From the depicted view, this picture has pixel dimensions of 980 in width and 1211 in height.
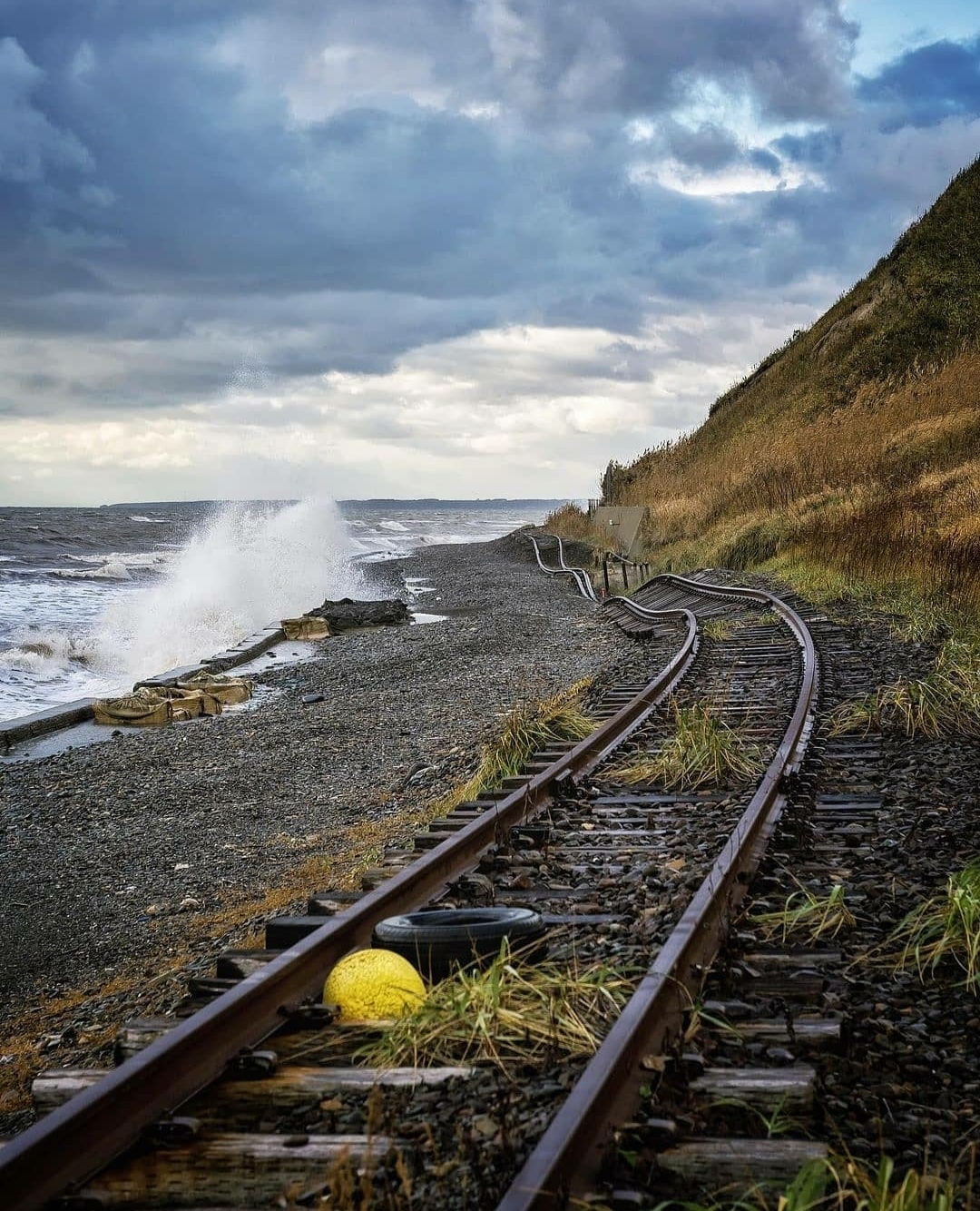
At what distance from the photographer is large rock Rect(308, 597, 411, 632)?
23469mm

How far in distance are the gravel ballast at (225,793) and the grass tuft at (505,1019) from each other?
113 inches

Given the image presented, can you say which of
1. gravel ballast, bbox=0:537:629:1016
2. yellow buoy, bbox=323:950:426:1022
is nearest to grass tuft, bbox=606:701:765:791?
gravel ballast, bbox=0:537:629:1016

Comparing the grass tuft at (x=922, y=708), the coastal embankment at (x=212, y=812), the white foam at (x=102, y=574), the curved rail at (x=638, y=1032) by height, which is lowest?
the coastal embankment at (x=212, y=812)

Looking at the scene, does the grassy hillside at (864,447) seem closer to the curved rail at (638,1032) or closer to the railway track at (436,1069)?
the railway track at (436,1069)

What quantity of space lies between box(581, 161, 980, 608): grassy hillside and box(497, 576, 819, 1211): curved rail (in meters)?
9.07

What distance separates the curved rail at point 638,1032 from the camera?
2416 millimetres

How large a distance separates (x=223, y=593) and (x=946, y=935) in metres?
28.6

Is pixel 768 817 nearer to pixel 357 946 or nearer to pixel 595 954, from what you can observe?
pixel 595 954

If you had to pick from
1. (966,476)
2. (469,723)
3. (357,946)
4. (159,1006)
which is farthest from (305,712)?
(966,476)

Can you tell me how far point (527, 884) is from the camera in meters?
4.85

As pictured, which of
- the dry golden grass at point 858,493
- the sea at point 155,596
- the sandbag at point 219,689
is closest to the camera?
the sandbag at point 219,689

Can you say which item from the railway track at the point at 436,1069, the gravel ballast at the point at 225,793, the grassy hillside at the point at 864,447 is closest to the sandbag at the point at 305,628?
the gravel ballast at the point at 225,793

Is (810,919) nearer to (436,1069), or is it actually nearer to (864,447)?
(436,1069)

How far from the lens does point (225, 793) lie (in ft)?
30.6
